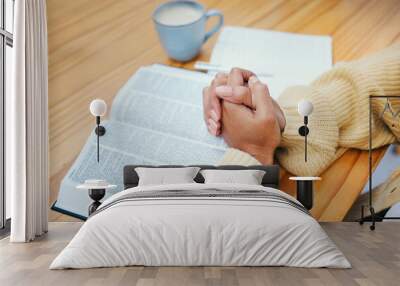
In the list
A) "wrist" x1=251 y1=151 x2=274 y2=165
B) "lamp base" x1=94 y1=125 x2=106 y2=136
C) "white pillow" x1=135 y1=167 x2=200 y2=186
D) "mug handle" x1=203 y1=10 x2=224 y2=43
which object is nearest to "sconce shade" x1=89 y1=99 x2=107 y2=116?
"lamp base" x1=94 y1=125 x2=106 y2=136

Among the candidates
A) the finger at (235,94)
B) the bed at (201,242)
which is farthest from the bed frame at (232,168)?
the bed at (201,242)

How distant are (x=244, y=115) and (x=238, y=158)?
1.58 ft

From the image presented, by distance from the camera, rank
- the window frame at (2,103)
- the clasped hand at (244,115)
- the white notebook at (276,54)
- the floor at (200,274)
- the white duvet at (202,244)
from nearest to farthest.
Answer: the floor at (200,274) → the white duvet at (202,244) → the window frame at (2,103) → the clasped hand at (244,115) → the white notebook at (276,54)

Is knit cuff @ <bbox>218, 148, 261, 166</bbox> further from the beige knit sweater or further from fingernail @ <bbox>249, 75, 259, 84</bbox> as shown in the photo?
fingernail @ <bbox>249, 75, 259, 84</bbox>

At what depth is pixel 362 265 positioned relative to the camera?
12.9 ft

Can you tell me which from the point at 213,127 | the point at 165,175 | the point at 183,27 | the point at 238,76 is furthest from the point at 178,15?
the point at 165,175

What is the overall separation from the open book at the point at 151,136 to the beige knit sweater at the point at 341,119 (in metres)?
0.45

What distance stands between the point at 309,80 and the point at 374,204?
63.1 inches

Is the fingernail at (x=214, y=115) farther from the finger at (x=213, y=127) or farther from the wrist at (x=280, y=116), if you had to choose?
the wrist at (x=280, y=116)

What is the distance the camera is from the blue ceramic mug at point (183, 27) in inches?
245

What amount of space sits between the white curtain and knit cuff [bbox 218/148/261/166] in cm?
197

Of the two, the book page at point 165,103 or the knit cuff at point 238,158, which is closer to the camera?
the knit cuff at point 238,158

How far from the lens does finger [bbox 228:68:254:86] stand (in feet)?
20.9

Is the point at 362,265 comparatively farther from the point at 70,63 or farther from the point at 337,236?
the point at 70,63
